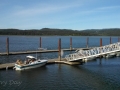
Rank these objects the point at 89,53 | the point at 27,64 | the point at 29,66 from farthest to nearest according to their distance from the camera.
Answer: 1. the point at 89,53
2. the point at 29,66
3. the point at 27,64

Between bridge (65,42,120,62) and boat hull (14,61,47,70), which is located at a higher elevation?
bridge (65,42,120,62)

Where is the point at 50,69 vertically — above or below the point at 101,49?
below

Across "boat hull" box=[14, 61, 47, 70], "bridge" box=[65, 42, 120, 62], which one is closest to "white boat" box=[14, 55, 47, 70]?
"boat hull" box=[14, 61, 47, 70]

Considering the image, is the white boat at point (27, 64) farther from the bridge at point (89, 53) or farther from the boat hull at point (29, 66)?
the bridge at point (89, 53)

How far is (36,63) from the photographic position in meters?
37.6

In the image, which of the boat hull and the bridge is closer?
the boat hull

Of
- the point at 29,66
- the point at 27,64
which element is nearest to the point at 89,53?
the point at 29,66

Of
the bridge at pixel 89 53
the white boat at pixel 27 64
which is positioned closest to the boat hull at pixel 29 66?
the white boat at pixel 27 64

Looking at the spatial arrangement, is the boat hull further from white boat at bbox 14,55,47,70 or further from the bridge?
the bridge

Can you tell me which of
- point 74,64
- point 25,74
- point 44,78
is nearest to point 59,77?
point 44,78

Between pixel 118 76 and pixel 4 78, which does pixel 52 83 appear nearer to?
pixel 4 78

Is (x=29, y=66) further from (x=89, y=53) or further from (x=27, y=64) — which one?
(x=89, y=53)

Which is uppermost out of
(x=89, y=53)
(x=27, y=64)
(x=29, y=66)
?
(x=89, y=53)

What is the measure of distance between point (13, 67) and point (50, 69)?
6.47m
